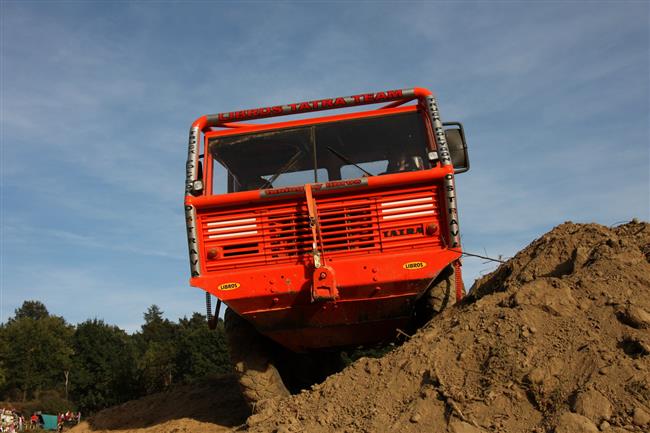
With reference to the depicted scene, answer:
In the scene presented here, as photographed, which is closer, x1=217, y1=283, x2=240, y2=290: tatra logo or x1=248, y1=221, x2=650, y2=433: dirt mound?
x1=248, y1=221, x2=650, y2=433: dirt mound

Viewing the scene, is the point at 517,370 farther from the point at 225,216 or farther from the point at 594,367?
the point at 225,216

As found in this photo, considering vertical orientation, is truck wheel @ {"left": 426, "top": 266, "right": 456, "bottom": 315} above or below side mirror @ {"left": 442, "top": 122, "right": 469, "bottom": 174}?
below

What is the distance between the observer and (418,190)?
22.1ft

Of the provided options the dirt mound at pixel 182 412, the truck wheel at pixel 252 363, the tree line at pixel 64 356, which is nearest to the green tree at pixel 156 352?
the tree line at pixel 64 356

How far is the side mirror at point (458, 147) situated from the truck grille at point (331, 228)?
699 mm

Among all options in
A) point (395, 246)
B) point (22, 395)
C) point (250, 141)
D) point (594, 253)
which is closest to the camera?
point (594, 253)

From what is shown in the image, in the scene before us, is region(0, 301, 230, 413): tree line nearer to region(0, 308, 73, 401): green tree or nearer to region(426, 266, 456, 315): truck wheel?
region(0, 308, 73, 401): green tree

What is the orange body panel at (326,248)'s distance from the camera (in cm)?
652

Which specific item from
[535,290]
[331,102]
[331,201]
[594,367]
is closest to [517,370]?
[594,367]

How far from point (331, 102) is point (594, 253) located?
→ 351 cm

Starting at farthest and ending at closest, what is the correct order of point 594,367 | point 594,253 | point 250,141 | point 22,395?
point 22,395 → point 250,141 → point 594,253 → point 594,367

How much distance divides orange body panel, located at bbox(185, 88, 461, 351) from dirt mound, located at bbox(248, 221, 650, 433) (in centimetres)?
94

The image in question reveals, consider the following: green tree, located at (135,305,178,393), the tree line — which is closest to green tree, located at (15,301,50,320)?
green tree, located at (135,305,178,393)

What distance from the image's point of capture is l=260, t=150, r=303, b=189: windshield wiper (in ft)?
23.8
